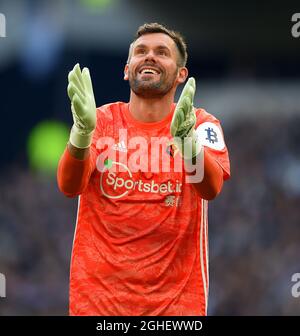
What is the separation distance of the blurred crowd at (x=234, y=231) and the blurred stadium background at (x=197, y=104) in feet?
0.05

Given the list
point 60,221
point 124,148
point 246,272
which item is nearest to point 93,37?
point 60,221

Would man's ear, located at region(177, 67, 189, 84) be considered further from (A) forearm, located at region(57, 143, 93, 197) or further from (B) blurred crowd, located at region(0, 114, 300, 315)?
(B) blurred crowd, located at region(0, 114, 300, 315)

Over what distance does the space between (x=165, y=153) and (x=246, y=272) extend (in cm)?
495

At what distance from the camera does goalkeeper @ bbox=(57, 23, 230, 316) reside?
4.19 m

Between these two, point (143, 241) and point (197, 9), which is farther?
point (197, 9)

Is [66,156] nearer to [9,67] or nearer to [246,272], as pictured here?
[246,272]

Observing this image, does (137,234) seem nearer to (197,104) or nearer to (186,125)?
(186,125)

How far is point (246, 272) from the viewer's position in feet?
30.0

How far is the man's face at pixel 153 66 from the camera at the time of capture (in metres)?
4.54

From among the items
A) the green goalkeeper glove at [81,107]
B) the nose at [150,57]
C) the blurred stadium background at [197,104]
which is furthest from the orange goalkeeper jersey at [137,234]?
the blurred stadium background at [197,104]

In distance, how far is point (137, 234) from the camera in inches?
170

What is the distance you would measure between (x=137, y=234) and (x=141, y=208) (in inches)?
5.9

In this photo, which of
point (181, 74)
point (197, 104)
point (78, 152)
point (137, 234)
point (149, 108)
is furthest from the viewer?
point (197, 104)

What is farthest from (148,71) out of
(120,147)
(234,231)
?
(234,231)
